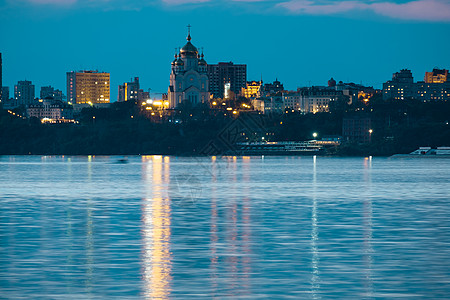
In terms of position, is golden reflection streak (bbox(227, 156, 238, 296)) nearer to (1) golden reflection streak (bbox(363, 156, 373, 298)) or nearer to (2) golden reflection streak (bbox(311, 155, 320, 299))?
(2) golden reflection streak (bbox(311, 155, 320, 299))

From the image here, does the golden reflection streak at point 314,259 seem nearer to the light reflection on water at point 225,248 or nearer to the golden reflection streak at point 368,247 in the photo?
the light reflection on water at point 225,248

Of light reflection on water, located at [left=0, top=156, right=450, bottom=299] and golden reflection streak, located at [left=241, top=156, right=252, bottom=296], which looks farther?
golden reflection streak, located at [left=241, top=156, right=252, bottom=296]

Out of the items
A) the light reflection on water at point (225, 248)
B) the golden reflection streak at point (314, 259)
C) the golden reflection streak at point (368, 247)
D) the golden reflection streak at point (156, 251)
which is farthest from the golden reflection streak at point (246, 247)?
the golden reflection streak at point (368, 247)

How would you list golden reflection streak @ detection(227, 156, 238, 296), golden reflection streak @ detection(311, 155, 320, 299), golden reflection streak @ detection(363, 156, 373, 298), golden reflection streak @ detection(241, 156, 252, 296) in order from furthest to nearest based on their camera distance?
golden reflection streak @ detection(227, 156, 238, 296) < golden reflection streak @ detection(241, 156, 252, 296) < golden reflection streak @ detection(363, 156, 373, 298) < golden reflection streak @ detection(311, 155, 320, 299)

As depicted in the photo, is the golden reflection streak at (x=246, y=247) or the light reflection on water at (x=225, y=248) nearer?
the light reflection on water at (x=225, y=248)

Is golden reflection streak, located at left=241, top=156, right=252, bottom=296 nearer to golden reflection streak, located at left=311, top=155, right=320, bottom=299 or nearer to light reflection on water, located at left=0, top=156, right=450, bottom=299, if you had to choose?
light reflection on water, located at left=0, top=156, right=450, bottom=299

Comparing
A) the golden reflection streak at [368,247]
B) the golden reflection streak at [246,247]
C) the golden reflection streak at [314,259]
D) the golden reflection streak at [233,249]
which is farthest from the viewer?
the golden reflection streak at [233,249]

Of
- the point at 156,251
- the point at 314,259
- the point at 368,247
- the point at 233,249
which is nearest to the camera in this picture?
the point at 314,259

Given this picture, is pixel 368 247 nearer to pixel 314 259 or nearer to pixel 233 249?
pixel 314 259

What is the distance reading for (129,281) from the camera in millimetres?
20406

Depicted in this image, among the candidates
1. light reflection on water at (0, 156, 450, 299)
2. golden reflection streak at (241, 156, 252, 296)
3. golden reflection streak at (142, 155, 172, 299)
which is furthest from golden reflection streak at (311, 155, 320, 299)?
golden reflection streak at (142, 155, 172, 299)

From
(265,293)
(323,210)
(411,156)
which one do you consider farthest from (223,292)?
(411,156)

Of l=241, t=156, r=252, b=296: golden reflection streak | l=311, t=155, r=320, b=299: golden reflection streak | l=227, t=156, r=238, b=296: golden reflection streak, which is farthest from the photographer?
l=227, t=156, r=238, b=296: golden reflection streak

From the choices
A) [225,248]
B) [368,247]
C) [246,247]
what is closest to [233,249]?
[225,248]
